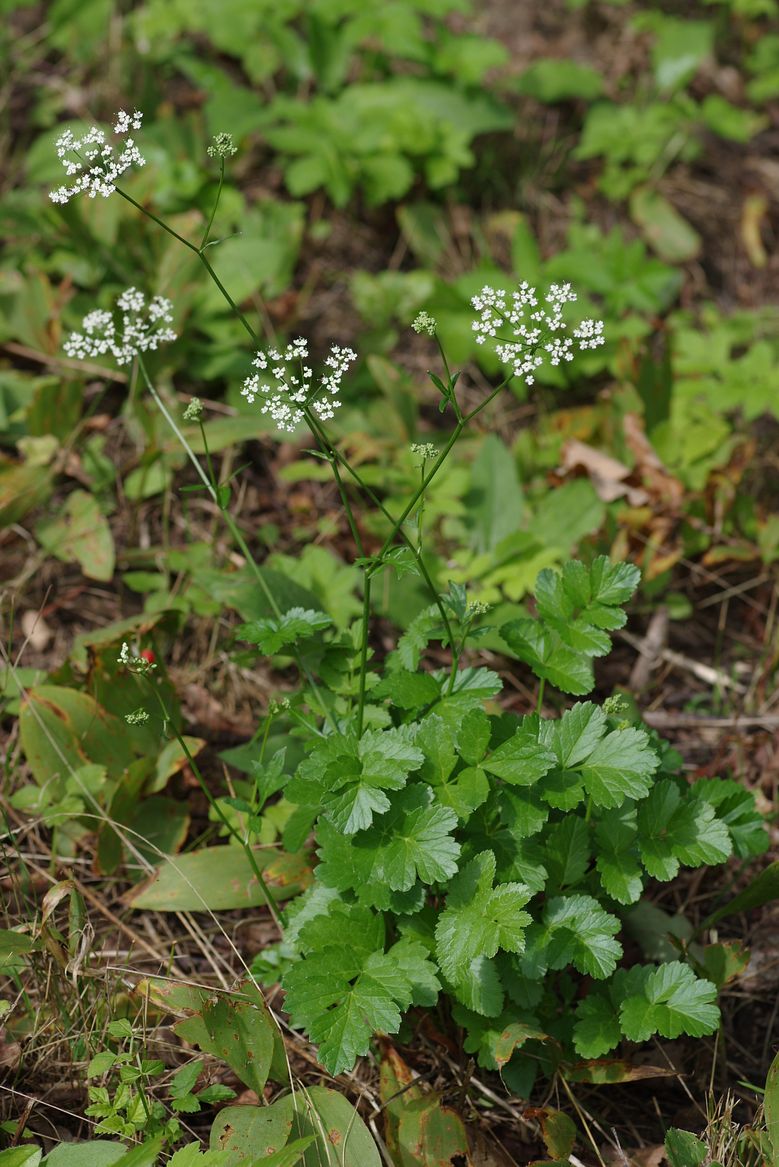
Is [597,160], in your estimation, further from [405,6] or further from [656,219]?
[405,6]

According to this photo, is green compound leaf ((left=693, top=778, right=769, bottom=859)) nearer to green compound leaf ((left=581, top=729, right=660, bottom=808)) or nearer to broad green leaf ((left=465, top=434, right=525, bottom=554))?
green compound leaf ((left=581, top=729, right=660, bottom=808))

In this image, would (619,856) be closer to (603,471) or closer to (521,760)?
(521,760)

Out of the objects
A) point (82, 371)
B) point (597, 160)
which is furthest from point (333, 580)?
point (597, 160)

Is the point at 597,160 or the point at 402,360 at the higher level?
the point at 597,160

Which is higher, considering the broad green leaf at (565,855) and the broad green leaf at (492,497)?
the broad green leaf at (565,855)

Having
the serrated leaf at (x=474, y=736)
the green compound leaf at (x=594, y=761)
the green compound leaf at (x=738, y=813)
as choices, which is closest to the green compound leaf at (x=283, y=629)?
the serrated leaf at (x=474, y=736)

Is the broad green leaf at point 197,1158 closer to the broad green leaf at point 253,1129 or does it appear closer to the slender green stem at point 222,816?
the broad green leaf at point 253,1129
